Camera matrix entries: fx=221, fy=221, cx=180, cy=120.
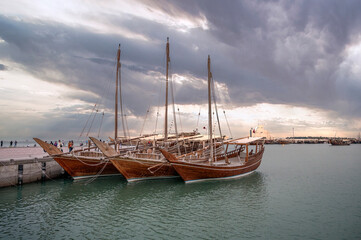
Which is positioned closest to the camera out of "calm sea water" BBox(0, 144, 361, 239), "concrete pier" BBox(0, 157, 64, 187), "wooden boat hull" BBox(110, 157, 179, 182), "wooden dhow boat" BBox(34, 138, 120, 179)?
"calm sea water" BBox(0, 144, 361, 239)

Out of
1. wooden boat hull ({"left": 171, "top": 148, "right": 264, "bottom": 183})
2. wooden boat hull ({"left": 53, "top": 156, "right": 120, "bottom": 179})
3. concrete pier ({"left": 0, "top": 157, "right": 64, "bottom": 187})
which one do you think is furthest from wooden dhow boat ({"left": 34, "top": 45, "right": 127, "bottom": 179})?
wooden boat hull ({"left": 171, "top": 148, "right": 264, "bottom": 183})

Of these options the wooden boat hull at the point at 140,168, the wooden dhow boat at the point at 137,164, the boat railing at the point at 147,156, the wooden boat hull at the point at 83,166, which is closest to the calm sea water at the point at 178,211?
the wooden boat hull at the point at 140,168

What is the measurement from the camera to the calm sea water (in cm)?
1354

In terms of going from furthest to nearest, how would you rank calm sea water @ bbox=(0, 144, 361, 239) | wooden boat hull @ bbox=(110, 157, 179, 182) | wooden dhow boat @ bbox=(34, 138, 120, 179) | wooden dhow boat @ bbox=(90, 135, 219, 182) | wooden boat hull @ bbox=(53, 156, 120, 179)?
wooden boat hull @ bbox=(53, 156, 120, 179) → wooden dhow boat @ bbox=(34, 138, 120, 179) → wooden boat hull @ bbox=(110, 157, 179, 182) → wooden dhow boat @ bbox=(90, 135, 219, 182) → calm sea water @ bbox=(0, 144, 361, 239)

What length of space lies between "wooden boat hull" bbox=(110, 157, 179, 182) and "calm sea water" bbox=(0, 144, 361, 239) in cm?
136

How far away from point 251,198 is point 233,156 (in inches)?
726

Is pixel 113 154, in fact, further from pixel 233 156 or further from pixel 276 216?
pixel 233 156

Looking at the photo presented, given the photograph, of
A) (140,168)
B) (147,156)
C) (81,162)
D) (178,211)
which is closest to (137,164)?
(140,168)

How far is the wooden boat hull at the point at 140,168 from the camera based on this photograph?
26.7 metres

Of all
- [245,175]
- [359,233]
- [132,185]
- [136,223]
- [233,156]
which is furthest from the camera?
[233,156]

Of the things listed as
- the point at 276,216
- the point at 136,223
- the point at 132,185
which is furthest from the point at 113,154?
the point at 276,216

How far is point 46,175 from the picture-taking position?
2830 centimetres

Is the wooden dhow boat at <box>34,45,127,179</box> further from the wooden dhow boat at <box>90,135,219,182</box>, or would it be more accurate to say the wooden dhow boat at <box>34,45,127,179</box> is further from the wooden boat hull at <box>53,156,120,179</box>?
the wooden dhow boat at <box>90,135,219,182</box>

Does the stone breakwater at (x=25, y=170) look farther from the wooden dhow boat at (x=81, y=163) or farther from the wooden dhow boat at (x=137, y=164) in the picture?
the wooden dhow boat at (x=137, y=164)
